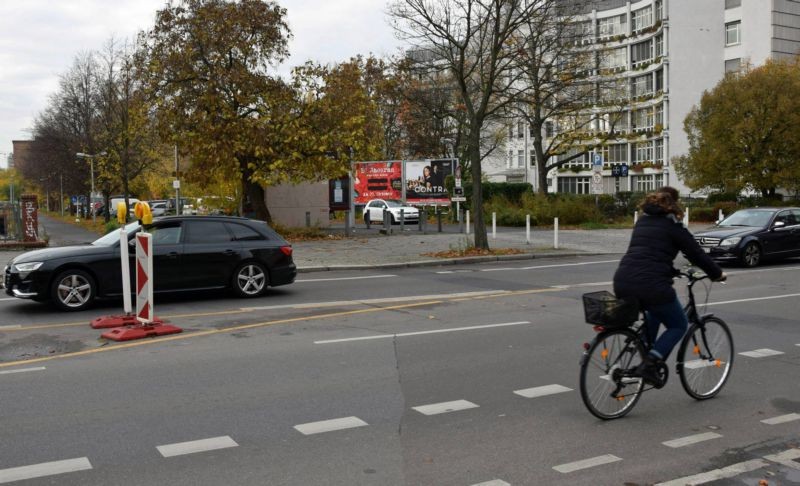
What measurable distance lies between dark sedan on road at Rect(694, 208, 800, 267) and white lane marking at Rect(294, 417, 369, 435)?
15353 mm

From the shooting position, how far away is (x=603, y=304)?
5.89 meters

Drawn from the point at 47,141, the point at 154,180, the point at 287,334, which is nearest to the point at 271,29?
the point at 287,334

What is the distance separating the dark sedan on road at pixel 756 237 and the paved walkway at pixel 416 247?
4499 millimetres

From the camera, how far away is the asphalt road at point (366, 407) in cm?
504

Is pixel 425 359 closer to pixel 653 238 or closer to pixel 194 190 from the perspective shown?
pixel 653 238

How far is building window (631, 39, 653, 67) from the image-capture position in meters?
70.7

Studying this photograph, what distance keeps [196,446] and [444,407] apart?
6.86 ft

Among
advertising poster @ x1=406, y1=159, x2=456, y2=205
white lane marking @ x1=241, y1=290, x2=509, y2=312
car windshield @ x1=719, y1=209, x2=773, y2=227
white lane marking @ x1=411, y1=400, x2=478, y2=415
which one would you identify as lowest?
white lane marking @ x1=411, y1=400, x2=478, y2=415

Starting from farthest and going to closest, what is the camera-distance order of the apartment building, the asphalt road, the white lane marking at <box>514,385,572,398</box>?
the apartment building, the white lane marking at <box>514,385,572,398</box>, the asphalt road

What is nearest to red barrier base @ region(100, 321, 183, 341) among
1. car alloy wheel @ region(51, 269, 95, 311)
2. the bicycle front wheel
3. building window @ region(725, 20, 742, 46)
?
car alloy wheel @ region(51, 269, 95, 311)

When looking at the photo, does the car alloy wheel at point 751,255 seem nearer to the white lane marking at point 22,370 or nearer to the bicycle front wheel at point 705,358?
the bicycle front wheel at point 705,358

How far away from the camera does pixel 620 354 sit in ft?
20.0

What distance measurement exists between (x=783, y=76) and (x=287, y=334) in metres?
39.4

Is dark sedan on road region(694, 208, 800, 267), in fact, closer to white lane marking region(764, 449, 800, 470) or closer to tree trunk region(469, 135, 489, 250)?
tree trunk region(469, 135, 489, 250)
